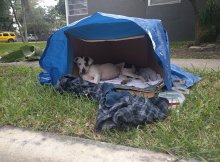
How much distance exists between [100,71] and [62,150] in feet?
7.57

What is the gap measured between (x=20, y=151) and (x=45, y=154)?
0.89 ft

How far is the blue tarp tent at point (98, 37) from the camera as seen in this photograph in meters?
3.74

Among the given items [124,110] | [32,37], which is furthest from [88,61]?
[32,37]

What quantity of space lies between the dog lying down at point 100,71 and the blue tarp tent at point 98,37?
0.20 m

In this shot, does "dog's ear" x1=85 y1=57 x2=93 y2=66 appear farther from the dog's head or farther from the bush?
the bush

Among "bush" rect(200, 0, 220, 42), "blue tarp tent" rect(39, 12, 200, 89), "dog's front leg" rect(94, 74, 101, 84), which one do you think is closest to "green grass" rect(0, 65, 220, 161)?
"blue tarp tent" rect(39, 12, 200, 89)

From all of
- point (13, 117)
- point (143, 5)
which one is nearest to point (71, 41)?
point (13, 117)

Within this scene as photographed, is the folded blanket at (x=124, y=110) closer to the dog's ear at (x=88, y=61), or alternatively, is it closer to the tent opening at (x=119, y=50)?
the dog's ear at (x=88, y=61)

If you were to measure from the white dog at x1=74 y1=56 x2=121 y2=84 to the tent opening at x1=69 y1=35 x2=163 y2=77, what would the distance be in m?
0.24

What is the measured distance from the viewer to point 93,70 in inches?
184

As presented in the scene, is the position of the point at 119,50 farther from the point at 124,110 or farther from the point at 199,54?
the point at 199,54

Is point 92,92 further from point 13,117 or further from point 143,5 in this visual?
point 143,5

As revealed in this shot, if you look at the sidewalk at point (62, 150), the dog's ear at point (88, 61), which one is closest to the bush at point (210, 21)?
the dog's ear at point (88, 61)

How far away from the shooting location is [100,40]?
16.9ft
